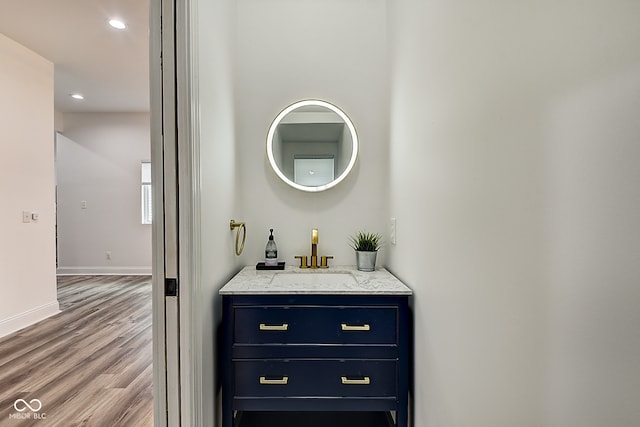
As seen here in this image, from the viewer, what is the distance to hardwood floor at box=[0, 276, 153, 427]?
1811mm

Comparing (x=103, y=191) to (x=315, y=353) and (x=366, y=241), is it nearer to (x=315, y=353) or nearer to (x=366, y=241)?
(x=366, y=241)

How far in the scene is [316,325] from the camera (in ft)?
4.66

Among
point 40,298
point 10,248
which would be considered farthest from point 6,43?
point 40,298

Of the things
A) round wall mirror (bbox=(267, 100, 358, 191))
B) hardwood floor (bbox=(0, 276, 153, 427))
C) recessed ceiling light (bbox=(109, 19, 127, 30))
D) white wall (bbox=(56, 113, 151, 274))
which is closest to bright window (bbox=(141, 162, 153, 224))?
white wall (bbox=(56, 113, 151, 274))

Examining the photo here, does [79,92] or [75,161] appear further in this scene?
[75,161]

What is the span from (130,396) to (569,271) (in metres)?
2.39

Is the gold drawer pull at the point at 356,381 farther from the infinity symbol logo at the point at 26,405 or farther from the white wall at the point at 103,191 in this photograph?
the white wall at the point at 103,191

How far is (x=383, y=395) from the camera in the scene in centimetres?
140

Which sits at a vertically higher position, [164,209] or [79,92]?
[79,92]

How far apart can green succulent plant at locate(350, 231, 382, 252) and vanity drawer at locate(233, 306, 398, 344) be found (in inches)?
20.3

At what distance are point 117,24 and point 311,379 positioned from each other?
3335 mm

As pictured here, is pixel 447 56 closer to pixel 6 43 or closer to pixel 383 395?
pixel 383 395

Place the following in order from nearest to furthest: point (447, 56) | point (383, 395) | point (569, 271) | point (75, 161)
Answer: point (569, 271) < point (447, 56) < point (383, 395) < point (75, 161)

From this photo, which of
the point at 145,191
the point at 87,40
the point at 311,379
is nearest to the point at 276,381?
the point at 311,379
